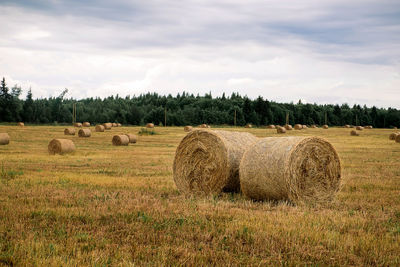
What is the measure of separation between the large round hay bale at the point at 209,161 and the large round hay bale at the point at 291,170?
0.80 meters

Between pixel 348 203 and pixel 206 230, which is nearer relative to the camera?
pixel 206 230

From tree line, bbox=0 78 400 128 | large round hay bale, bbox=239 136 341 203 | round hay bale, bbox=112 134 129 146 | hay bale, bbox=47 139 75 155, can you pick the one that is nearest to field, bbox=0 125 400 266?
large round hay bale, bbox=239 136 341 203

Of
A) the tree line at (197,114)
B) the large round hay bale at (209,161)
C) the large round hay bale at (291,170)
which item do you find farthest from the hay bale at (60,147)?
the tree line at (197,114)

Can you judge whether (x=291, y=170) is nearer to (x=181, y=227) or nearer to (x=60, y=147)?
(x=181, y=227)

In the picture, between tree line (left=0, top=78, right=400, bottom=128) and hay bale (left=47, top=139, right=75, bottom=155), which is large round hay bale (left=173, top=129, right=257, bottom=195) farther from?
tree line (left=0, top=78, right=400, bottom=128)

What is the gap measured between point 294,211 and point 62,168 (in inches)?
417

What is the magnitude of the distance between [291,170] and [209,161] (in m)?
2.51

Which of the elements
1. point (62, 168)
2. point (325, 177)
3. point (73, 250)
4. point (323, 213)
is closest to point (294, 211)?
point (323, 213)

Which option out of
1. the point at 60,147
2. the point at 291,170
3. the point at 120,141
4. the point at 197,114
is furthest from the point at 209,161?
the point at 197,114

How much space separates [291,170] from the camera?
10461 millimetres

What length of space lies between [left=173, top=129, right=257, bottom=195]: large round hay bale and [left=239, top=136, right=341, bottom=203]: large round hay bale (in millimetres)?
798

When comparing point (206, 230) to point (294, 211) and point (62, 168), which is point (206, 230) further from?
point (62, 168)

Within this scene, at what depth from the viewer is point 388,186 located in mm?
12977

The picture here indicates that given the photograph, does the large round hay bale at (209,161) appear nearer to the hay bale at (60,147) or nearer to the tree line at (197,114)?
the hay bale at (60,147)
